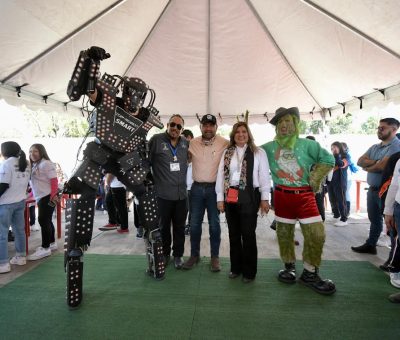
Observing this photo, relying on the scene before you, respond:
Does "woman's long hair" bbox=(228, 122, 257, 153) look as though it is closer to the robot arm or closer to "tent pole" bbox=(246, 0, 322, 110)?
the robot arm

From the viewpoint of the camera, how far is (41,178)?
10.3 ft

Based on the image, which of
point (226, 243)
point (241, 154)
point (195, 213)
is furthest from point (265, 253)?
point (241, 154)

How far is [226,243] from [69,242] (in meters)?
2.14

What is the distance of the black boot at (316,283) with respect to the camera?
224 cm

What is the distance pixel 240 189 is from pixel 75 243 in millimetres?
1424

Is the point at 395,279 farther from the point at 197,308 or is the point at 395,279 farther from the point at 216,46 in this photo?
the point at 216,46

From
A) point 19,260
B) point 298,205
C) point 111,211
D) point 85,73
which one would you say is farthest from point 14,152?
point 298,205

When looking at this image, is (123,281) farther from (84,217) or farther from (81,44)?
(81,44)

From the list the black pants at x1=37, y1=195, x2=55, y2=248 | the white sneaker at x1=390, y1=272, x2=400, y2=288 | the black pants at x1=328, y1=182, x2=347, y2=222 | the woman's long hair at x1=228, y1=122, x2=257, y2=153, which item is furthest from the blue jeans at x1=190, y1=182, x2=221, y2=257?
the black pants at x1=328, y1=182, x2=347, y2=222

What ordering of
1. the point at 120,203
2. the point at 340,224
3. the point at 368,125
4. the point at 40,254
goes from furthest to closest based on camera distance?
1. the point at 368,125
2. the point at 340,224
3. the point at 120,203
4. the point at 40,254

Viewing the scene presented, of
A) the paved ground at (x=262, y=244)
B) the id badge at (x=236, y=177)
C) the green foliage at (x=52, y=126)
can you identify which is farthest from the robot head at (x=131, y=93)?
the green foliage at (x=52, y=126)

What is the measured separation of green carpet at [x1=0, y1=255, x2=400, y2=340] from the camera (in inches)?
69.7

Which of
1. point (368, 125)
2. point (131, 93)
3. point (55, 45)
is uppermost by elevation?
point (368, 125)

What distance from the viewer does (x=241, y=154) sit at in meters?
2.48
